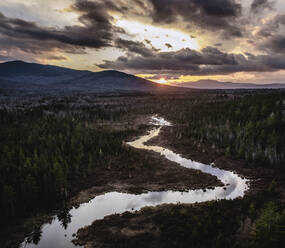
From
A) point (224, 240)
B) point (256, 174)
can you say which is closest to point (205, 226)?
point (224, 240)

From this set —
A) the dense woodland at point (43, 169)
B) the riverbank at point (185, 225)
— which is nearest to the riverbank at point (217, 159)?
the riverbank at point (185, 225)

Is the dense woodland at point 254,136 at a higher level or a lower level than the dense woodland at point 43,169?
higher

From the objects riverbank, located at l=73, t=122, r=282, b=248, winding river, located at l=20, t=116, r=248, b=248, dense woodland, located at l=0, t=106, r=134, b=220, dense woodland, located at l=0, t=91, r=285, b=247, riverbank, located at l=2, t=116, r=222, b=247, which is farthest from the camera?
riverbank, located at l=2, t=116, r=222, b=247

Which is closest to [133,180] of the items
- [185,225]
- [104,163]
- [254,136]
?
[104,163]

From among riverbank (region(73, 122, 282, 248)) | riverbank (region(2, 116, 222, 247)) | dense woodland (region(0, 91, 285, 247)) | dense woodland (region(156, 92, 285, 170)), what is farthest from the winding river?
dense woodland (region(156, 92, 285, 170))

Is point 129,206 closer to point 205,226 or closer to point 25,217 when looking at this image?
point 205,226

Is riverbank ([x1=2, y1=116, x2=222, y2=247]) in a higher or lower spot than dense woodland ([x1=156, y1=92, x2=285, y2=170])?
lower

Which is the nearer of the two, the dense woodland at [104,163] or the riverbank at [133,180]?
the dense woodland at [104,163]

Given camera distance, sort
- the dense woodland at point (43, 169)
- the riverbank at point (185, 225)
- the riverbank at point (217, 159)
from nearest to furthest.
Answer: the riverbank at point (185, 225) → the dense woodland at point (43, 169) → the riverbank at point (217, 159)

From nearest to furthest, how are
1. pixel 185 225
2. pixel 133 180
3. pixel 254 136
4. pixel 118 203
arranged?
pixel 185 225 → pixel 118 203 → pixel 133 180 → pixel 254 136

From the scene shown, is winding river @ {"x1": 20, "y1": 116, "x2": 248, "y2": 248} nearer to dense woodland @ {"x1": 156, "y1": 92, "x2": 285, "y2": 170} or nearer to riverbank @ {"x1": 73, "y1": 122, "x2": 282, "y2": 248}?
riverbank @ {"x1": 73, "y1": 122, "x2": 282, "y2": 248}

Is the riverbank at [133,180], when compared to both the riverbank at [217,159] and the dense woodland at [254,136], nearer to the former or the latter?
the riverbank at [217,159]

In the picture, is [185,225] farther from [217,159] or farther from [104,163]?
[217,159]
